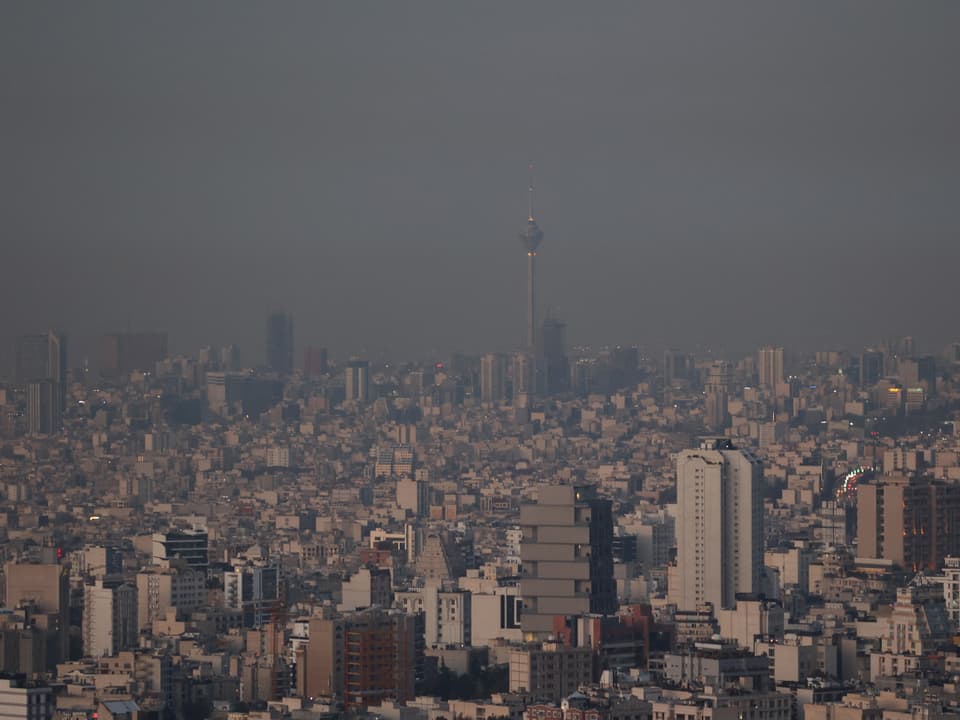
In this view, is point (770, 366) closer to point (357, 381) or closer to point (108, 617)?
point (357, 381)

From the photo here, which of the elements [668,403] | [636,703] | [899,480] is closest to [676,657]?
[636,703]

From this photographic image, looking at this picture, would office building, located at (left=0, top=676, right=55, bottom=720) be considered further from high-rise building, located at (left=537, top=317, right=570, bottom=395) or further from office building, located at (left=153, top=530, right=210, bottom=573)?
high-rise building, located at (left=537, top=317, right=570, bottom=395)

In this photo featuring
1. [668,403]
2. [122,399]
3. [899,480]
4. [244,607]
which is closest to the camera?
[244,607]

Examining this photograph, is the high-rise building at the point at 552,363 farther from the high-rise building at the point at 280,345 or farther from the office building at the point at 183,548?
the office building at the point at 183,548

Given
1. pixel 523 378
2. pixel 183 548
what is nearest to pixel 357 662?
pixel 183 548

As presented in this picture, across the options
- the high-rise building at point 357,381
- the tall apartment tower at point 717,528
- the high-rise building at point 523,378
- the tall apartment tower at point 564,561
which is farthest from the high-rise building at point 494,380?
the tall apartment tower at point 564,561

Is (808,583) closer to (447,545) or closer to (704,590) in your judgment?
(704,590)

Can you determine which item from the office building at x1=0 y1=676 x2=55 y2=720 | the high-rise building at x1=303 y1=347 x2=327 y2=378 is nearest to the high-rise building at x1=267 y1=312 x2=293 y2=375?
the high-rise building at x1=303 y1=347 x2=327 y2=378
